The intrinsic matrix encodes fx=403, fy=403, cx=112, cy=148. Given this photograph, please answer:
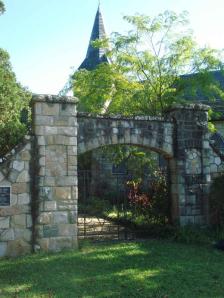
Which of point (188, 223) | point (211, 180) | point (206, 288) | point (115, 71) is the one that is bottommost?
point (206, 288)

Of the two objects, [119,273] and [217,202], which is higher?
[217,202]

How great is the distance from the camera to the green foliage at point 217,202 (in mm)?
8953

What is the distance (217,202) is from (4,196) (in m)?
4.63

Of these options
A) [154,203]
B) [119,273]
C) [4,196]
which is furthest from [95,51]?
[119,273]

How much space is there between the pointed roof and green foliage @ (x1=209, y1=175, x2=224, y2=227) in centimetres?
→ 1318

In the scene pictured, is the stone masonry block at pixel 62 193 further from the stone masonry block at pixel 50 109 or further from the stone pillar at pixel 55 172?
the stone masonry block at pixel 50 109

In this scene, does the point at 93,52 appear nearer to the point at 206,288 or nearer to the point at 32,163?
the point at 32,163

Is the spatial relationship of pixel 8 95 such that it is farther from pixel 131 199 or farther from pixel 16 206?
pixel 16 206

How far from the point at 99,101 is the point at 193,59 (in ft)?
8.92

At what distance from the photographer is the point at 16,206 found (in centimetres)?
730

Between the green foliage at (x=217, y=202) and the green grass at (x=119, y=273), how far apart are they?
1.25 m

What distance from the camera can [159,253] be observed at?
24.3 ft

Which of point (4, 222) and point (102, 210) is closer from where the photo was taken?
point (4, 222)

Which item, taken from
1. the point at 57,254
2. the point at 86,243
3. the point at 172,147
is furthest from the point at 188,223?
the point at 57,254
